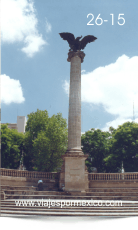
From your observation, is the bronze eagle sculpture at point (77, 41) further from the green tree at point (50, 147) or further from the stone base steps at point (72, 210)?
the stone base steps at point (72, 210)

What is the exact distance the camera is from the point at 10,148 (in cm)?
5041

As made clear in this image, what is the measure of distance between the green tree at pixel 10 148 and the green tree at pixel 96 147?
1406 centimetres

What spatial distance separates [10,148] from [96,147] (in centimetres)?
1800

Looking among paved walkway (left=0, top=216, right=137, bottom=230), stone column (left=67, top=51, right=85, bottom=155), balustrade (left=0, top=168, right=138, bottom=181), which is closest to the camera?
paved walkway (left=0, top=216, right=137, bottom=230)

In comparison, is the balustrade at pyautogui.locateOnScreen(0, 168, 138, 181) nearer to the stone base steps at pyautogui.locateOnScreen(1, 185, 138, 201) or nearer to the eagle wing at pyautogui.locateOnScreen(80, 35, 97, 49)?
the stone base steps at pyautogui.locateOnScreen(1, 185, 138, 201)

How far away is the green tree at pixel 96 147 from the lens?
54.3 metres

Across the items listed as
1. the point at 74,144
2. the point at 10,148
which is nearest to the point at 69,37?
the point at 74,144

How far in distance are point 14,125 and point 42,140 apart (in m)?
67.1

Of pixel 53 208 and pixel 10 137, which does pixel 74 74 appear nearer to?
pixel 53 208

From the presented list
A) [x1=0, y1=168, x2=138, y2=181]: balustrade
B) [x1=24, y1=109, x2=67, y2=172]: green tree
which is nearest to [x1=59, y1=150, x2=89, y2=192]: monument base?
[x1=0, y1=168, x2=138, y2=181]: balustrade

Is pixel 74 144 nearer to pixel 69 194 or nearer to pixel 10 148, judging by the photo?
pixel 69 194

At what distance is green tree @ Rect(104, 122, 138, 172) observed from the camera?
43.9 m

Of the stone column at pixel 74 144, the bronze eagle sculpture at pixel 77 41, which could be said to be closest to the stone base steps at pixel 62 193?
the stone column at pixel 74 144

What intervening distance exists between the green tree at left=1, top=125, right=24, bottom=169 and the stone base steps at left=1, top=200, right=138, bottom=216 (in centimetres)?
3002
